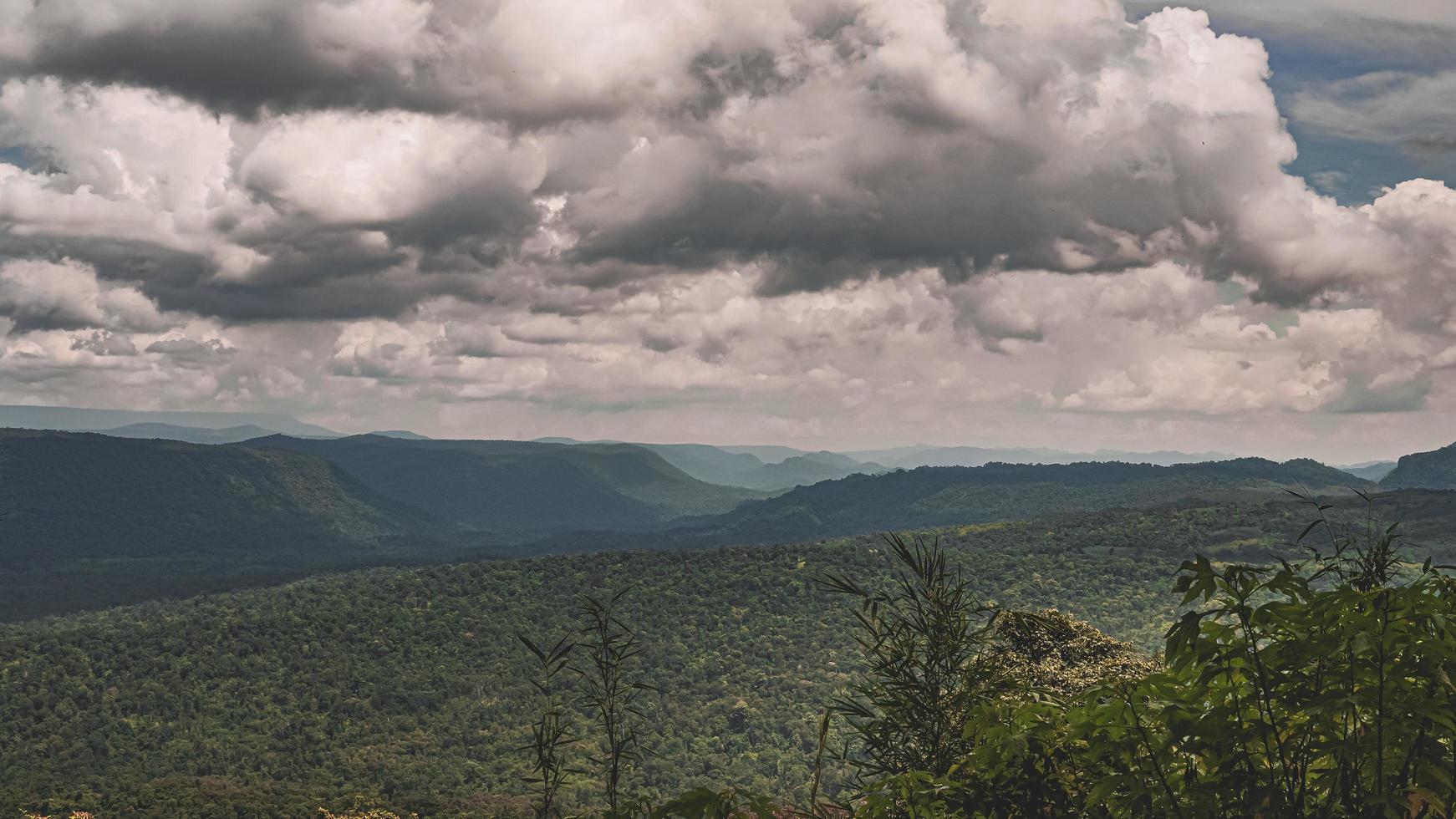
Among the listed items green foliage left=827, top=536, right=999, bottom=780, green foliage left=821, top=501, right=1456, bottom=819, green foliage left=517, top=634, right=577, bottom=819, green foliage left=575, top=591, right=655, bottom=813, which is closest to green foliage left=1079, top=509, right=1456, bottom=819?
green foliage left=821, top=501, right=1456, bottom=819

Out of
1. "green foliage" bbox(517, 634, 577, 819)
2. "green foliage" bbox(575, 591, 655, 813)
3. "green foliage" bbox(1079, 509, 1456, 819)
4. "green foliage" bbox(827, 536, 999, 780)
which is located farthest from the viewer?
"green foliage" bbox(827, 536, 999, 780)

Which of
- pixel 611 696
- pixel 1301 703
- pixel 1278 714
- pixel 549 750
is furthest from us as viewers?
pixel 611 696

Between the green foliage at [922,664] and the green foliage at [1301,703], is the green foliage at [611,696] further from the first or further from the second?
the green foliage at [1301,703]

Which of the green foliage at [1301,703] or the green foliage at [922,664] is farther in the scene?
the green foliage at [922,664]

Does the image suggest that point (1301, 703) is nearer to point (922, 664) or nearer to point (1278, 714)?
point (1278, 714)

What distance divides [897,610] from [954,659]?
46.6 inches

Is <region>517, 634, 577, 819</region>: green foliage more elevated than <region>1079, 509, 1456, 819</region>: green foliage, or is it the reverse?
<region>1079, 509, 1456, 819</region>: green foliage

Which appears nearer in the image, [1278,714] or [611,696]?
[1278,714]

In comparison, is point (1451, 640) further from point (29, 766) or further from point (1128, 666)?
point (29, 766)

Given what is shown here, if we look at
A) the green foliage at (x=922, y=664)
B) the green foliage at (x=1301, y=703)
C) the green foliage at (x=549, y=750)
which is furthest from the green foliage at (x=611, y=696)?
the green foliage at (x=1301, y=703)

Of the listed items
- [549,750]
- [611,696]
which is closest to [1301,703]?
[611,696]

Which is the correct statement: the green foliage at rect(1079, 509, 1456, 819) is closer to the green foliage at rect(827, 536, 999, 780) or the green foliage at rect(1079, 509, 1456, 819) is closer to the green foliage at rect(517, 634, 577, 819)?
the green foliage at rect(827, 536, 999, 780)

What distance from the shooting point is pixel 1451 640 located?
601 cm

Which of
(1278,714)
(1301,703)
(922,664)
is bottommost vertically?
(922,664)
